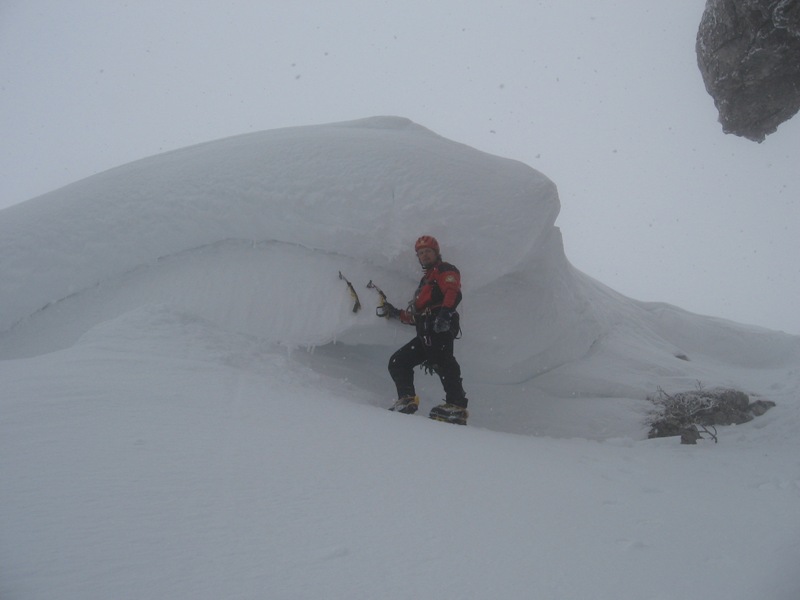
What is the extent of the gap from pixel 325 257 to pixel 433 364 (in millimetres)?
1739

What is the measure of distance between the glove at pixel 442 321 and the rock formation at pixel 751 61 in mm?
5955

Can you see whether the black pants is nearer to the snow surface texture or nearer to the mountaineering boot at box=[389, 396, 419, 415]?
the mountaineering boot at box=[389, 396, 419, 415]

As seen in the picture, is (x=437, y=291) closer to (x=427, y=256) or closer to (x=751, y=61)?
(x=427, y=256)

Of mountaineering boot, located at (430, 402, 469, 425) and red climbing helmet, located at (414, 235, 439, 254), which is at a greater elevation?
red climbing helmet, located at (414, 235, 439, 254)

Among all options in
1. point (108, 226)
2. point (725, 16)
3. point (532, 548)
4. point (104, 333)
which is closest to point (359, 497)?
point (532, 548)

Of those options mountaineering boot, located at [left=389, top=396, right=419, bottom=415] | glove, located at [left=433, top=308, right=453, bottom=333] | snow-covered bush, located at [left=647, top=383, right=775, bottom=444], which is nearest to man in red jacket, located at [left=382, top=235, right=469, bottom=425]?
mountaineering boot, located at [left=389, top=396, right=419, bottom=415]

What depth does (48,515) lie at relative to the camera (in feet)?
5.58

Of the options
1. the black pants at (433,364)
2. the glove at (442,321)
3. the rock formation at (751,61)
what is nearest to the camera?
the glove at (442,321)

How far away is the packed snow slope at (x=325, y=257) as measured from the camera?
561 cm

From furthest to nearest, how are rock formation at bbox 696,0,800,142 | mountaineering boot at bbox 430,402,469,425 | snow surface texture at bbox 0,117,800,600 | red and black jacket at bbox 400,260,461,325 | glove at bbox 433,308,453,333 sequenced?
rock formation at bbox 696,0,800,142 → mountaineering boot at bbox 430,402,469,425 → red and black jacket at bbox 400,260,461,325 → glove at bbox 433,308,453,333 → snow surface texture at bbox 0,117,800,600

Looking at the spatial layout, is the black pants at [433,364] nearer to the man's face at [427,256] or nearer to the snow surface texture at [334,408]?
the snow surface texture at [334,408]

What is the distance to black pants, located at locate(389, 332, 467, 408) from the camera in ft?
16.9

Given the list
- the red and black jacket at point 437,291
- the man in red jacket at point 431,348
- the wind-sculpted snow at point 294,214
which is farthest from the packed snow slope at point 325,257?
the red and black jacket at point 437,291

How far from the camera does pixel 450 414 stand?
5059 mm
